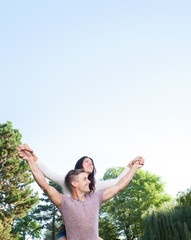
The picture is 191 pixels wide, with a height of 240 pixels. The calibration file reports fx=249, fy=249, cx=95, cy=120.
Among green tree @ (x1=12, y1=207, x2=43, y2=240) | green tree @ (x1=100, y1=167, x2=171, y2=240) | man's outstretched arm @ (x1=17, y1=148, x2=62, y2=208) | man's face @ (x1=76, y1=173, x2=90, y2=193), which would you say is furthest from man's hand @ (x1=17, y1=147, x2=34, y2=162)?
green tree @ (x1=12, y1=207, x2=43, y2=240)

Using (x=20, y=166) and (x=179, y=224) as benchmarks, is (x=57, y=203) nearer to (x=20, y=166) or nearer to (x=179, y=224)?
(x=179, y=224)

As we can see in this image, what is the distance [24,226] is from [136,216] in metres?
16.6

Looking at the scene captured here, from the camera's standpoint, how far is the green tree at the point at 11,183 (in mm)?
21328

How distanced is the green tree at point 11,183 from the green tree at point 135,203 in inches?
436

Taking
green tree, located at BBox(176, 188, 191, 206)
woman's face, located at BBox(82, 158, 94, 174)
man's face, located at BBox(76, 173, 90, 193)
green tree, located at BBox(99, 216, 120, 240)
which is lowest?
man's face, located at BBox(76, 173, 90, 193)

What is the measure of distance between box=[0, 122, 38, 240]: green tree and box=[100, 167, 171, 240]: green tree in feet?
36.3

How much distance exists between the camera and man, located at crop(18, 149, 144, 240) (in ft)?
6.80

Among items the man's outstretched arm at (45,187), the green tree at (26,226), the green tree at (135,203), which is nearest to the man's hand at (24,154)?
the man's outstretched arm at (45,187)

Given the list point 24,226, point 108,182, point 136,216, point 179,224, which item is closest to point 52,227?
point 24,226

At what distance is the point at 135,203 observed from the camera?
28.9 m

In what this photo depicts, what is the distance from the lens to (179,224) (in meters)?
9.88

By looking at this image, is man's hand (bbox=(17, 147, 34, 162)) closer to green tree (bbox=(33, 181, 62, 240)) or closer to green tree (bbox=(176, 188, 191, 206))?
green tree (bbox=(176, 188, 191, 206))

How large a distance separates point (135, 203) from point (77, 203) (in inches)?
1124

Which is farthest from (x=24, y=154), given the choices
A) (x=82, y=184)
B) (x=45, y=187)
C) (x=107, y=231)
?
(x=107, y=231)
